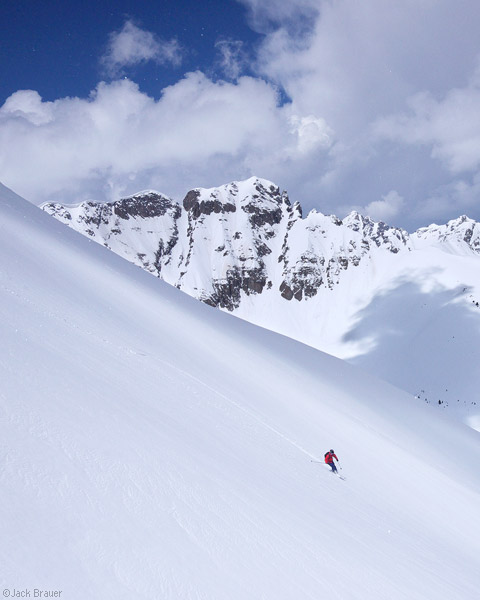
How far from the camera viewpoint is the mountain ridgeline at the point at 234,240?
13525 cm

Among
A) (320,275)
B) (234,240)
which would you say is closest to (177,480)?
(320,275)

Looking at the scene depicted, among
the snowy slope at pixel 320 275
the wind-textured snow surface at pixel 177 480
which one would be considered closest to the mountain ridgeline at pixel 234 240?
the snowy slope at pixel 320 275

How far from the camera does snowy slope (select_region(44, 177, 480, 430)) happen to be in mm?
69312

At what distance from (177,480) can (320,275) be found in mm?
132823

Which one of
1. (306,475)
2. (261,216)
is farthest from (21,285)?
(261,216)

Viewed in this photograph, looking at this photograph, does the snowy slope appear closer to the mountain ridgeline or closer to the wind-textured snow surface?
the mountain ridgeline

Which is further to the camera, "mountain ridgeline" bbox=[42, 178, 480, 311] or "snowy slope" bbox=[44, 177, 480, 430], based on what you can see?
"mountain ridgeline" bbox=[42, 178, 480, 311]

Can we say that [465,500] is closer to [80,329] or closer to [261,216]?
[80,329]

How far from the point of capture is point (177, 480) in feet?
15.5

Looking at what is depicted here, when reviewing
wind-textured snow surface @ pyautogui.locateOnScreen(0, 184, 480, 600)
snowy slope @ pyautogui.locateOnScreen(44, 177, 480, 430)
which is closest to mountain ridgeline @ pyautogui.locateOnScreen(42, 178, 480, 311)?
snowy slope @ pyautogui.locateOnScreen(44, 177, 480, 430)

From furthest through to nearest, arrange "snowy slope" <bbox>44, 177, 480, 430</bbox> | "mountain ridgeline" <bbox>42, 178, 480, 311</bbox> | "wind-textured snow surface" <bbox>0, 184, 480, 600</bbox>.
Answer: "mountain ridgeline" <bbox>42, 178, 480, 311</bbox> → "snowy slope" <bbox>44, 177, 480, 430</bbox> → "wind-textured snow surface" <bbox>0, 184, 480, 600</bbox>

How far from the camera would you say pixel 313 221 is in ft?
488

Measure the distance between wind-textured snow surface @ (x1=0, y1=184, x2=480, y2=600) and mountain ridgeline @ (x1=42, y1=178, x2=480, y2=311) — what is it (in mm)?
120177

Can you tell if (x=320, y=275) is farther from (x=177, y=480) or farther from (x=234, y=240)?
(x=177, y=480)
